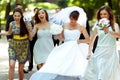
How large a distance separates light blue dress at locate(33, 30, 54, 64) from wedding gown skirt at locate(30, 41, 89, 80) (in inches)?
Answer: 32.5

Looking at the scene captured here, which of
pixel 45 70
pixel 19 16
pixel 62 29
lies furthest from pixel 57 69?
pixel 19 16

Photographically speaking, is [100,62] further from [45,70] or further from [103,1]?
[103,1]

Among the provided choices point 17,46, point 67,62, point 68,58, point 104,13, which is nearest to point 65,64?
point 67,62

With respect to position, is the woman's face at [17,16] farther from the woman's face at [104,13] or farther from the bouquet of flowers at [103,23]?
the bouquet of flowers at [103,23]

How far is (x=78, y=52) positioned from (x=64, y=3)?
54738mm

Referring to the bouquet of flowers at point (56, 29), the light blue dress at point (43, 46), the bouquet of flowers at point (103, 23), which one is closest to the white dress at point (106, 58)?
the bouquet of flowers at point (103, 23)

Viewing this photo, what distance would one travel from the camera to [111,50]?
927 centimetres

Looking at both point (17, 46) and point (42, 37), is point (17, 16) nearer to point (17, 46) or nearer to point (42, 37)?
point (17, 46)

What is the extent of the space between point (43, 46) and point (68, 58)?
1.26 m

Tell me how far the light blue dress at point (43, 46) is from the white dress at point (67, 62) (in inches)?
32.4

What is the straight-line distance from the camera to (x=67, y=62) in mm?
9984

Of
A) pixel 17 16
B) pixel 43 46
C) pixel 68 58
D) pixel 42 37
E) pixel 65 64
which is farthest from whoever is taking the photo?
pixel 43 46

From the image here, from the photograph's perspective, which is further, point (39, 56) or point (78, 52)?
point (39, 56)

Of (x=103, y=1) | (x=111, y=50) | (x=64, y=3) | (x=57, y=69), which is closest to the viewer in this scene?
(x=111, y=50)
